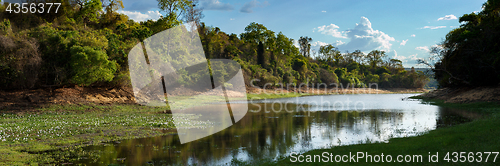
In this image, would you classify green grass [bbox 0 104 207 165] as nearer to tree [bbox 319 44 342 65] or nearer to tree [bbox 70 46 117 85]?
tree [bbox 70 46 117 85]

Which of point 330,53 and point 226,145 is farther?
point 330,53

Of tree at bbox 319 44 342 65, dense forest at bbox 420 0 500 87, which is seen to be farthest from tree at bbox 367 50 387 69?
dense forest at bbox 420 0 500 87

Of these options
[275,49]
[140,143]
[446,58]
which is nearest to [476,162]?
[140,143]

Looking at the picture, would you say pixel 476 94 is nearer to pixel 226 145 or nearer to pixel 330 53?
pixel 226 145

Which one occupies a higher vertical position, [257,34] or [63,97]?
[257,34]

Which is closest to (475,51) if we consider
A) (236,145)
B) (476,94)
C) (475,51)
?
(475,51)

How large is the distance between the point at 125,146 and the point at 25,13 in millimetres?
33387

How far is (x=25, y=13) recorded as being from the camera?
35094 millimetres

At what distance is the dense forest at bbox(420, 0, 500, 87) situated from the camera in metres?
30.8

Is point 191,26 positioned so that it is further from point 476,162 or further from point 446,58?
point 476,162

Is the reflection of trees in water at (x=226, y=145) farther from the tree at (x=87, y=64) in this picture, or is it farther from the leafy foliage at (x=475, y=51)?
the leafy foliage at (x=475, y=51)

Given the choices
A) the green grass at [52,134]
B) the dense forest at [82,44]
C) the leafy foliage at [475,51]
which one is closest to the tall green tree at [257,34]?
the dense forest at [82,44]

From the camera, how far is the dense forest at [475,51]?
101 feet

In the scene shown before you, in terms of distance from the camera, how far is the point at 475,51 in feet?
108
